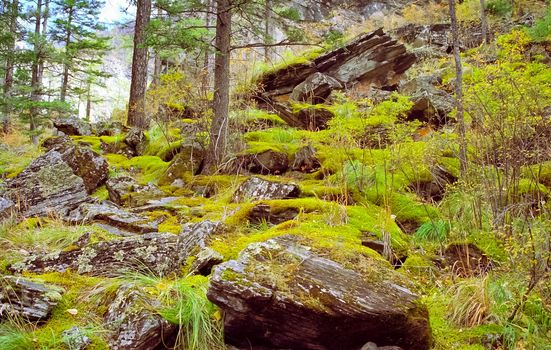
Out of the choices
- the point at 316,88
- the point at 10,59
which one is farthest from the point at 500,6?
the point at 10,59

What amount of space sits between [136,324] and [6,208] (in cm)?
313

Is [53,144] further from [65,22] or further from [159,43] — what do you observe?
[65,22]

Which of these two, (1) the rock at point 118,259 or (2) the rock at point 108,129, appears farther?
(2) the rock at point 108,129

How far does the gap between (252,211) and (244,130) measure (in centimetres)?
366

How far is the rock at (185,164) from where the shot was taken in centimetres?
673

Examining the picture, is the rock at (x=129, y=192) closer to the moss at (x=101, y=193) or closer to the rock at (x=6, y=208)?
the moss at (x=101, y=193)

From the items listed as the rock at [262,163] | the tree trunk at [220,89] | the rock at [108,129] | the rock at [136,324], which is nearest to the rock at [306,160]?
the rock at [262,163]

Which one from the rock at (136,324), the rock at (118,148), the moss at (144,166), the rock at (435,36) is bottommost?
the rock at (136,324)

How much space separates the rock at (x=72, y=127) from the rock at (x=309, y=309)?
841 centimetres

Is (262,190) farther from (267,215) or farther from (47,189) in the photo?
(47,189)

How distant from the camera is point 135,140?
28.8 ft

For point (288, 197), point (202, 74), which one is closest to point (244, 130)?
point (202, 74)

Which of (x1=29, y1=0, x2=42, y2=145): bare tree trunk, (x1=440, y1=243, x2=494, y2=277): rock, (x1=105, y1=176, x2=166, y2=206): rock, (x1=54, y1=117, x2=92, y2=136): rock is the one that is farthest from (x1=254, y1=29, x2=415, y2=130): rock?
(x1=29, y1=0, x2=42, y2=145): bare tree trunk

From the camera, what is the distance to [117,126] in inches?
389
